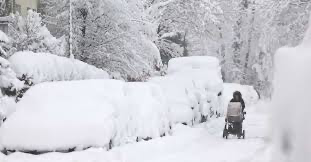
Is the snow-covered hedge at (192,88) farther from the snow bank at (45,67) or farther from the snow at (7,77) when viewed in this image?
the snow at (7,77)

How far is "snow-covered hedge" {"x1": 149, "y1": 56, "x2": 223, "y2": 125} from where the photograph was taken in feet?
59.4

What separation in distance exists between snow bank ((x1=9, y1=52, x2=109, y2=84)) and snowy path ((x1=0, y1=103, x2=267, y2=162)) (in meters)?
3.70

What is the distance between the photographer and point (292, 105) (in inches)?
126

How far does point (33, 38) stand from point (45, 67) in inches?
97.5

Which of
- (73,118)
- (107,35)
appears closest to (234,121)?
(73,118)

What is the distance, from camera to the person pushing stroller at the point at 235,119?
17250 mm

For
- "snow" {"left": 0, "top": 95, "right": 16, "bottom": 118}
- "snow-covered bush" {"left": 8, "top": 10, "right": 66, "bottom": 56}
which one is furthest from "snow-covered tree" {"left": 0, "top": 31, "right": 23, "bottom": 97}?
"snow-covered bush" {"left": 8, "top": 10, "right": 66, "bottom": 56}

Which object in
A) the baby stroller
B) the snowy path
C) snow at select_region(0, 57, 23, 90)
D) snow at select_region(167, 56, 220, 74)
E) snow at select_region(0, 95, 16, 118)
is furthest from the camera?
snow at select_region(167, 56, 220, 74)

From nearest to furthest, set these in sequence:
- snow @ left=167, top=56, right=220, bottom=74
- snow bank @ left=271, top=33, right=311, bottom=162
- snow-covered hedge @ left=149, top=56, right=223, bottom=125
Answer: snow bank @ left=271, top=33, right=311, bottom=162 → snow-covered hedge @ left=149, top=56, right=223, bottom=125 → snow @ left=167, top=56, right=220, bottom=74

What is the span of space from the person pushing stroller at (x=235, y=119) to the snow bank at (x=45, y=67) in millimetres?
4564

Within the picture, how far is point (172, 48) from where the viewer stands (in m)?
38.0

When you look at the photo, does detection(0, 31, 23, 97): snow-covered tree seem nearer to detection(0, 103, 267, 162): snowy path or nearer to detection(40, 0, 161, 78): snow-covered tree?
detection(0, 103, 267, 162): snowy path

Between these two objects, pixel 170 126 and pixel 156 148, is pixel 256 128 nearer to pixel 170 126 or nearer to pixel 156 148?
pixel 170 126

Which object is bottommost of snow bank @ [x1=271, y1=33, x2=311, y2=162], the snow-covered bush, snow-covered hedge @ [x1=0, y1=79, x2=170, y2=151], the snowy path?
the snowy path
